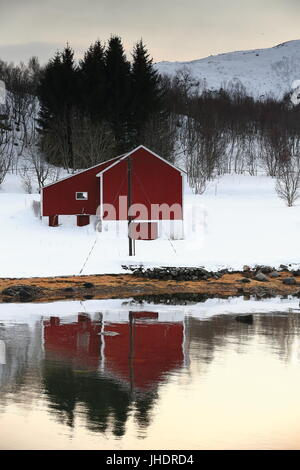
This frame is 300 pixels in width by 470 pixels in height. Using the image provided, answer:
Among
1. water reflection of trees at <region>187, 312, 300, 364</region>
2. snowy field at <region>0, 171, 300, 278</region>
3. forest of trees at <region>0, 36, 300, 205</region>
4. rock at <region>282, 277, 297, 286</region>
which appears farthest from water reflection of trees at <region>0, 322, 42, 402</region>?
forest of trees at <region>0, 36, 300, 205</region>

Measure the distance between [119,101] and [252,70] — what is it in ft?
309

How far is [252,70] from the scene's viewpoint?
488 feet

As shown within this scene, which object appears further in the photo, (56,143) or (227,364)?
(56,143)

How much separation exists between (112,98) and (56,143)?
19.0ft

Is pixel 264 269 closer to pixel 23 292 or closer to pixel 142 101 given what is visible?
pixel 23 292

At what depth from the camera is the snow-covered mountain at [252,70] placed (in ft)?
427

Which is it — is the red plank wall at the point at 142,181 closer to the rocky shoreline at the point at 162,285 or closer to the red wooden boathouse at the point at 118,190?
the red wooden boathouse at the point at 118,190

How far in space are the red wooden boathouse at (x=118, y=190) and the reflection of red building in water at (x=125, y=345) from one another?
62.0 feet

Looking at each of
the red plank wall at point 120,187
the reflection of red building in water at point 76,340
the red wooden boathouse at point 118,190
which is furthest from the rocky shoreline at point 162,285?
the red plank wall at point 120,187

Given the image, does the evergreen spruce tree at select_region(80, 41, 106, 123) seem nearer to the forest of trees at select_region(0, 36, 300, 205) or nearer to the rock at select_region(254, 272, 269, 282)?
the forest of trees at select_region(0, 36, 300, 205)

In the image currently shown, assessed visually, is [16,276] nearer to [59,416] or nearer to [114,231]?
[114,231]

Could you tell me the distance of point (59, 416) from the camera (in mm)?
12031

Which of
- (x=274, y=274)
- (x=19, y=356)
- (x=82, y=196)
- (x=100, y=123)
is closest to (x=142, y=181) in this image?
(x=82, y=196)

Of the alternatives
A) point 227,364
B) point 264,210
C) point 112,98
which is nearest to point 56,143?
point 112,98
